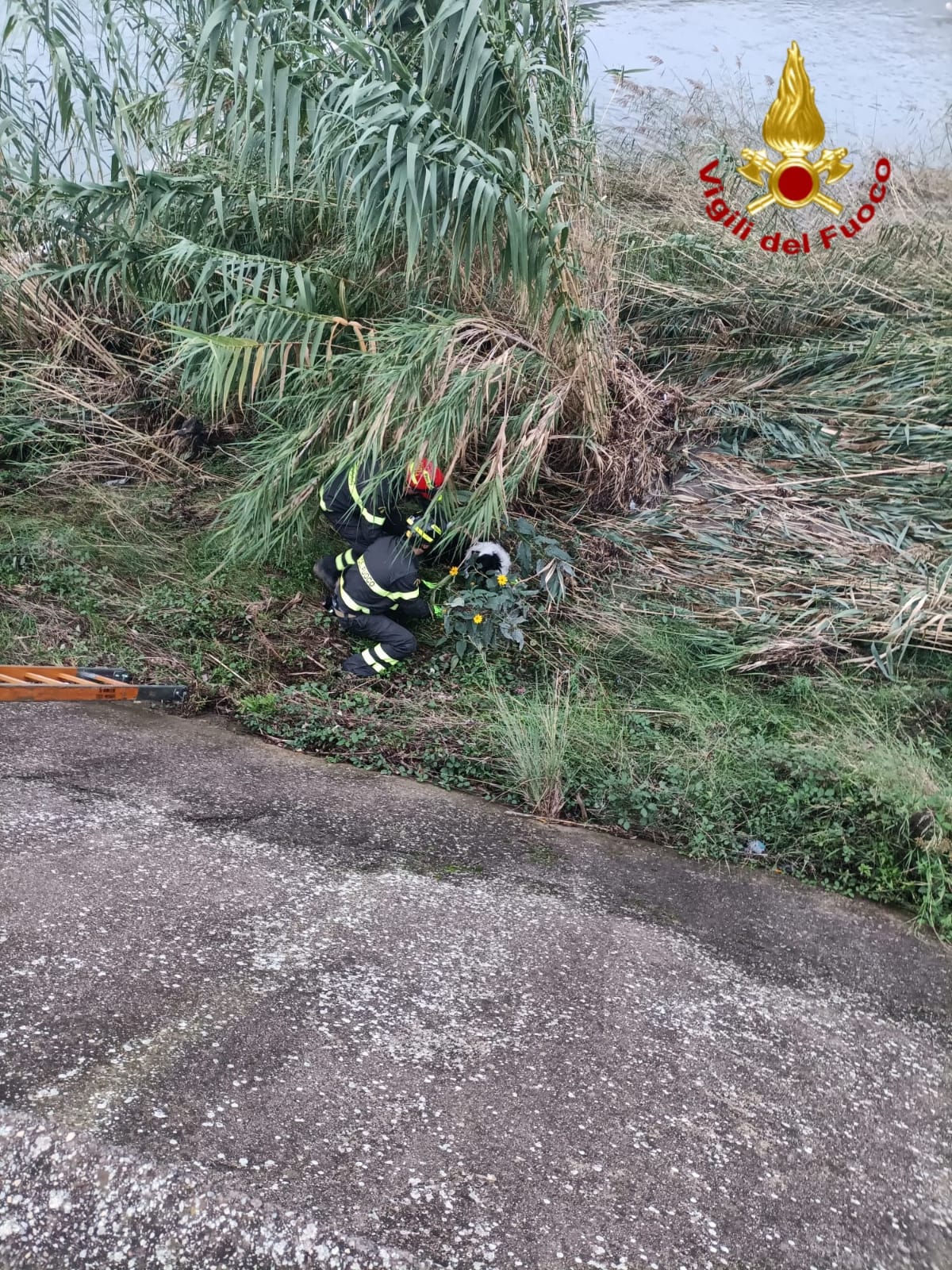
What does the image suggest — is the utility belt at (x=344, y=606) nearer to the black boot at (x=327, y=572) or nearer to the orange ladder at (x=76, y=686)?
the black boot at (x=327, y=572)

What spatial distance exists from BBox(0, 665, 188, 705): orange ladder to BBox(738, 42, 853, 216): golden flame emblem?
182 inches

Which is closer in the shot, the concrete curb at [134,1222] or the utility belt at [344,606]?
the concrete curb at [134,1222]

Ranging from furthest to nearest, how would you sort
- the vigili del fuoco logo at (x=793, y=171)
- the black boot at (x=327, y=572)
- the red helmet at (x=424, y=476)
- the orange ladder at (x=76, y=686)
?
the vigili del fuoco logo at (x=793, y=171)
the black boot at (x=327, y=572)
the red helmet at (x=424, y=476)
the orange ladder at (x=76, y=686)

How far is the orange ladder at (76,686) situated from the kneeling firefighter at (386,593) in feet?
2.68

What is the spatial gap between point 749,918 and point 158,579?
3.27 m

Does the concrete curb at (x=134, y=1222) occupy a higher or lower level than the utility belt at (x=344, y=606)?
lower

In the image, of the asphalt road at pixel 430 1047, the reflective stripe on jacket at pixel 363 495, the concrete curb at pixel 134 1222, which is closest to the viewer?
the concrete curb at pixel 134 1222

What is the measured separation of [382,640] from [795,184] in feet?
13.5

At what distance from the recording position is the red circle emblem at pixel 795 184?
5.90 meters

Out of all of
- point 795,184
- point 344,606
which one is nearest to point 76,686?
point 344,606

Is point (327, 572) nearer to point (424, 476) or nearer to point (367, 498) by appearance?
point (367, 498)

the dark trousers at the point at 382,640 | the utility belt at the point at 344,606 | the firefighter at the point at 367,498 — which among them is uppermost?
the firefighter at the point at 367,498

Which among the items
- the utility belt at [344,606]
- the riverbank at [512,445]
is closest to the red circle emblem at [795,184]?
the riverbank at [512,445]

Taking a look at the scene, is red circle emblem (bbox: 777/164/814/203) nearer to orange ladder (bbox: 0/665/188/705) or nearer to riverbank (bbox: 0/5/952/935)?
riverbank (bbox: 0/5/952/935)
